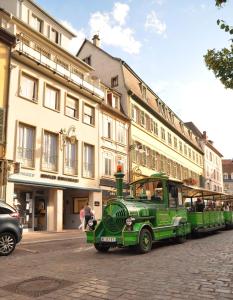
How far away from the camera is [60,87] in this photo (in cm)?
2353

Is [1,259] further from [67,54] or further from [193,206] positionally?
[67,54]

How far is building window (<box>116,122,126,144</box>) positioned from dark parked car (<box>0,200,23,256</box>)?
60.6ft

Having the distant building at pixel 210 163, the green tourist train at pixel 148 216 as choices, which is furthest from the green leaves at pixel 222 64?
the distant building at pixel 210 163

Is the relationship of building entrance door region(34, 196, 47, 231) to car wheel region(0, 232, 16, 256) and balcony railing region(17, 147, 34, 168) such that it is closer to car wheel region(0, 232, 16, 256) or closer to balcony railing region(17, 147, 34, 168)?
balcony railing region(17, 147, 34, 168)

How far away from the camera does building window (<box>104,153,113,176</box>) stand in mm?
27169

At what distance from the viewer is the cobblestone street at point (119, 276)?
576 centimetres

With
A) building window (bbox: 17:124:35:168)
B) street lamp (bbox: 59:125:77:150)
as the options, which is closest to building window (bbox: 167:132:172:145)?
street lamp (bbox: 59:125:77:150)

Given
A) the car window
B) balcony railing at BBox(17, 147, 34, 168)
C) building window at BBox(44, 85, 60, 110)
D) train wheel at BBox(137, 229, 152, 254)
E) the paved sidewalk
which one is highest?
building window at BBox(44, 85, 60, 110)

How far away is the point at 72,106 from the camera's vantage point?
2470cm

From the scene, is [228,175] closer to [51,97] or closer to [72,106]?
[72,106]

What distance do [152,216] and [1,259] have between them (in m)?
4.98

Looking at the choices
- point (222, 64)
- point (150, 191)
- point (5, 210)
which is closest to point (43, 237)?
point (5, 210)

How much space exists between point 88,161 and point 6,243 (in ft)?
49.2

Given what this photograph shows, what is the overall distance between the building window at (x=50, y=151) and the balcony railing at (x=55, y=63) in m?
4.35
